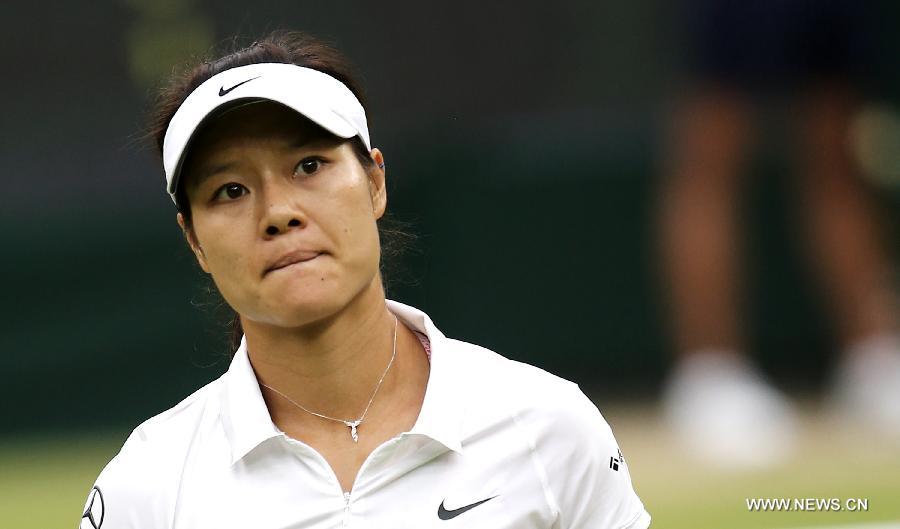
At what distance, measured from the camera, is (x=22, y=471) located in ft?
20.7

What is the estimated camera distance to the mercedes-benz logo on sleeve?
2.90 metres

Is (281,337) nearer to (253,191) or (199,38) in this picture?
(253,191)

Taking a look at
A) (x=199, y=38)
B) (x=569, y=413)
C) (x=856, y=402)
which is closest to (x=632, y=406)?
(x=856, y=402)

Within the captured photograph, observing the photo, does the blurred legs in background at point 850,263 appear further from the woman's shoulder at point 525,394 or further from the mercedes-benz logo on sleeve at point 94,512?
the mercedes-benz logo on sleeve at point 94,512

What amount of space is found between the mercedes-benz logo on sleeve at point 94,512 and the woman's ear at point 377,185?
2.21 ft

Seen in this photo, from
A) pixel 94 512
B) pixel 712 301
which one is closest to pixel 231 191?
pixel 94 512

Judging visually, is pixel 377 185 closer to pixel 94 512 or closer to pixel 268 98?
pixel 268 98

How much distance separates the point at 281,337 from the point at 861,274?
3.88 meters

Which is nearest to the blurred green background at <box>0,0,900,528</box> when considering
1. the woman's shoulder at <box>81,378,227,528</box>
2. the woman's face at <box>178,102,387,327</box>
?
the woman's shoulder at <box>81,378,227,528</box>

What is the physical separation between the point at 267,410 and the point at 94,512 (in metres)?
0.35

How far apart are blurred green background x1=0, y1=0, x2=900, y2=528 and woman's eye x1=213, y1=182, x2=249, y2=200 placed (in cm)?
359

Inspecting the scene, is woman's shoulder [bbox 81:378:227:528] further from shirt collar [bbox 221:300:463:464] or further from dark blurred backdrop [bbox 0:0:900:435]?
dark blurred backdrop [bbox 0:0:900:435]

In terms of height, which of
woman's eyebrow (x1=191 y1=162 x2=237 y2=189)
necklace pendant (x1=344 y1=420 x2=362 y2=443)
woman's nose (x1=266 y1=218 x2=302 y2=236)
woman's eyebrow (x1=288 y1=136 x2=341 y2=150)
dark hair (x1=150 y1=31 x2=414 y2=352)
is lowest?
necklace pendant (x1=344 y1=420 x2=362 y2=443)

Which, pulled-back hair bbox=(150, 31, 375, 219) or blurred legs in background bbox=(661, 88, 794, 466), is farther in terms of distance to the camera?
blurred legs in background bbox=(661, 88, 794, 466)
